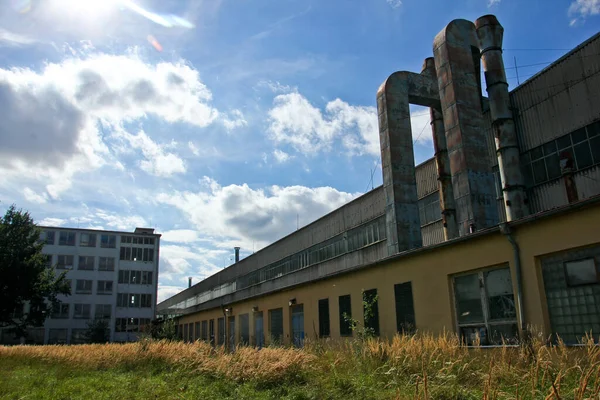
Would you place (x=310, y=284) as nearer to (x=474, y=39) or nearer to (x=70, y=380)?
(x=70, y=380)

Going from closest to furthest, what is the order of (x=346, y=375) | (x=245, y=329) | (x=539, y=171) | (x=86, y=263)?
1. (x=346, y=375)
2. (x=539, y=171)
3. (x=245, y=329)
4. (x=86, y=263)

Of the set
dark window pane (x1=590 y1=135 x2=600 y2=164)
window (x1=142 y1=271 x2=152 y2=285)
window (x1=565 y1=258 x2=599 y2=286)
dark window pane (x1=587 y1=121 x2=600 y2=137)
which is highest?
window (x1=142 y1=271 x2=152 y2=285)

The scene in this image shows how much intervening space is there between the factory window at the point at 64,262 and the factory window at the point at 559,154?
6556 cm

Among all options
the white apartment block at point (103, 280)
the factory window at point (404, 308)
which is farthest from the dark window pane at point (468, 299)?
the white apartment block at point (103, 280)

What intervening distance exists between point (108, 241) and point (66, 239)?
5733mm

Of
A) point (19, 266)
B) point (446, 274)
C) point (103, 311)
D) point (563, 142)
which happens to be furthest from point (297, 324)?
point (103, 311)

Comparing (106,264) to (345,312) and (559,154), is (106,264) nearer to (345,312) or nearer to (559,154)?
(345,312)

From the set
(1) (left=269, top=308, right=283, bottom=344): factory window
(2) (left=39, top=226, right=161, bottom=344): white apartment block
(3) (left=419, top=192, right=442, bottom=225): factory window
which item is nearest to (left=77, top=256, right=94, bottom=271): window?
(2) (left=39, top=226, right=161, bottom=344): white apartment block

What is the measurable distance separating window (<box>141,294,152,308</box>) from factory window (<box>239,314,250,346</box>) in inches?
1808

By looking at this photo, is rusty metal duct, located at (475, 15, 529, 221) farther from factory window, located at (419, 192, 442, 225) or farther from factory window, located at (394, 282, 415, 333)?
factory window, located at (394, 282, 415, 333)

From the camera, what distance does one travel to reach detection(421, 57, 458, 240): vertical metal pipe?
21188 mm

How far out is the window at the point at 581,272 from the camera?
9.52 metres

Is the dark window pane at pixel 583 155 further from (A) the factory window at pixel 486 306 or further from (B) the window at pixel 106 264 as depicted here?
(B) the window at pixel 106 264

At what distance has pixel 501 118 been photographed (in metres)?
18.9
